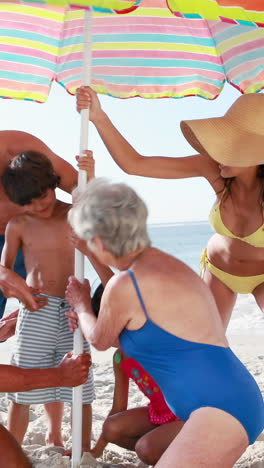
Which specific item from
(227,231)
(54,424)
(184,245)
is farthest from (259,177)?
(184,245)

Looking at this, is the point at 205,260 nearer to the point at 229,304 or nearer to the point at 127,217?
the point at 229,304

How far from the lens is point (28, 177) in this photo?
137 inches

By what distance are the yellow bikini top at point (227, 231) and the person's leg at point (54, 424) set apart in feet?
4.54

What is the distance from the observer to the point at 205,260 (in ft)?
12.7

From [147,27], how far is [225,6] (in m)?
1.59

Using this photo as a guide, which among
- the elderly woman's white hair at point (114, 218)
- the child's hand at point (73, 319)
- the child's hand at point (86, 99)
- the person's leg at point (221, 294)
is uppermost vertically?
the child's hand at point (86, 99)

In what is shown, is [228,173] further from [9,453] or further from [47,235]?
[9,453]

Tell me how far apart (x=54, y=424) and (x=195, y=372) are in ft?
5.13

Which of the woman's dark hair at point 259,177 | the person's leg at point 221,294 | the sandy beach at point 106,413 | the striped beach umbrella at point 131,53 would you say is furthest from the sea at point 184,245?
the woman's dark hair at point 259,177

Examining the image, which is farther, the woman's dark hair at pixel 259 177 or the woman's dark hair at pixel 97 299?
the woman's dark hair at pixel 259 177

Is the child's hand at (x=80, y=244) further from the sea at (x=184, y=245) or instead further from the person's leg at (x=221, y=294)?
the sea at (x=184, y=245)

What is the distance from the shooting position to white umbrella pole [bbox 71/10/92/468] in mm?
3021

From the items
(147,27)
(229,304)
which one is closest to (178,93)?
(147,27)

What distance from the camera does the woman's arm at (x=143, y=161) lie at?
3.27 meters
